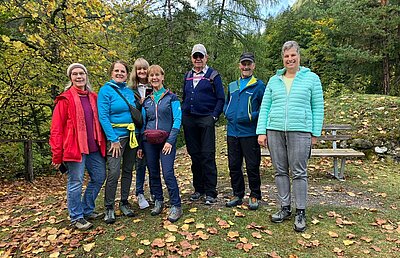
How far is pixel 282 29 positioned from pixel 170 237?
27319 mm

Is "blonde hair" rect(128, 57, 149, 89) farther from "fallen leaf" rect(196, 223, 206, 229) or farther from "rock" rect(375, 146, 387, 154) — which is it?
"rock" rect(375, 146, 387, 154)

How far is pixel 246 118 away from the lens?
Result: 3945mm

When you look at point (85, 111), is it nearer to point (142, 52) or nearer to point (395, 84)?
point (142, 52)

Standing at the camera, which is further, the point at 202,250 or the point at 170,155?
the point at 170,155

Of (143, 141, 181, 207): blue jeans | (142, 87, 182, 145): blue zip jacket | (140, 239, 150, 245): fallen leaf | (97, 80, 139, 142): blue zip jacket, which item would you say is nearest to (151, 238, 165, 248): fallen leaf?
(140, 239, 150, 245): fallen leaf

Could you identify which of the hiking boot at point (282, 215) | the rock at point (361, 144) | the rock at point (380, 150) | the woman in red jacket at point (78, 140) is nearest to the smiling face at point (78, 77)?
the woman in red jacket at point (78, 140)

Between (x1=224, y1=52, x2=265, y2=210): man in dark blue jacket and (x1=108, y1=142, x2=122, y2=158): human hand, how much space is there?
137 cm

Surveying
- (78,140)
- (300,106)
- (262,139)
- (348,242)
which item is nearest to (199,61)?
(262,139)

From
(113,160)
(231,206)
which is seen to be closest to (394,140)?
(231,206)

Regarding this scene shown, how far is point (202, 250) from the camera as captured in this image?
10.8 ft

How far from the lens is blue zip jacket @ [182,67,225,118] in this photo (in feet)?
13.4

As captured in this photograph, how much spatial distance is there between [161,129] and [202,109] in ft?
1.95

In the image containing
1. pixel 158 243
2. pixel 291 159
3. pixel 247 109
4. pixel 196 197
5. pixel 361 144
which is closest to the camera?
pixel 158 243

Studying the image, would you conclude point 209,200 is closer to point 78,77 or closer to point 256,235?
point 256,235
